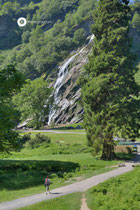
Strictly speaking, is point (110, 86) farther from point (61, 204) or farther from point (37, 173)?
point (61, 204)

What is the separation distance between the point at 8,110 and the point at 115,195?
37.5ft

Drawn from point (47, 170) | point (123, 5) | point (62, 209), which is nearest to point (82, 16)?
point (123, 5)

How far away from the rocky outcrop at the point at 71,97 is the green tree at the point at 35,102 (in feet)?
16.7

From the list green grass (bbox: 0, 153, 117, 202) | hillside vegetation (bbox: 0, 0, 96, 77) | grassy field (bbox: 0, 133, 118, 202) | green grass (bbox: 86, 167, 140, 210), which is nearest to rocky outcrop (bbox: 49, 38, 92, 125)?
hillside vegetation (bbox: 0, 0, 96, 77)

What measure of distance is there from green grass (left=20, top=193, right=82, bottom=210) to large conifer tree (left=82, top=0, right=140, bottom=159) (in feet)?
39.4

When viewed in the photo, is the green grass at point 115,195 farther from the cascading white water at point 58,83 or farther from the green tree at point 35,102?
the cascading white water at point 58,83

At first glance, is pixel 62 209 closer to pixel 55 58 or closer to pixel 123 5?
pixel 123 5

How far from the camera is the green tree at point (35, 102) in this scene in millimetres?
65875

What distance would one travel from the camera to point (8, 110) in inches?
813

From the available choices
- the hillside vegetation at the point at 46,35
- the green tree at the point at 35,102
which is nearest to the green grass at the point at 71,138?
the green tree at the point at 35,102

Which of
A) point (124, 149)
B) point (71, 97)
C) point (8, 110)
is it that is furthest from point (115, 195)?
point (71, 97)

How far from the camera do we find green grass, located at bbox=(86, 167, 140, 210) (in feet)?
47.3

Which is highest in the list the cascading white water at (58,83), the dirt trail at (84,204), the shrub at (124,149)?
the cascading white water at (58,83)

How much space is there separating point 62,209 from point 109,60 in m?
20.5
